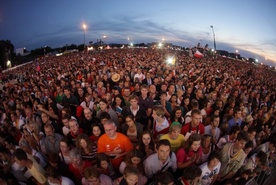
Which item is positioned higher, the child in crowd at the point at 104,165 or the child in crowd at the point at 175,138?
the child in crowd at the point at 175,138

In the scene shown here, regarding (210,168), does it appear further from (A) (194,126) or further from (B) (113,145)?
→ (B) (113,145)

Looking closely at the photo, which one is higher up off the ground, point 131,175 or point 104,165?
point 131,175

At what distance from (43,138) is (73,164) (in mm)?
1589

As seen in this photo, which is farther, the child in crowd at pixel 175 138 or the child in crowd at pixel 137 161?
the child in crowd at pixel 175 138

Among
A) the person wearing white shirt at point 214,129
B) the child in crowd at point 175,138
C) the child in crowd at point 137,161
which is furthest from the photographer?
the person wearing white shirt at point 214,129

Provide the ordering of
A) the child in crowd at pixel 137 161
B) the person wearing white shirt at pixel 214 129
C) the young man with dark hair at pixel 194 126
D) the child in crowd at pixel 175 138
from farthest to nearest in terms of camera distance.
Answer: the person wearing white shirt at pixel 214 129
the young man with dark hair at pixel 194 126
the child in crowd at pixel 175 138
the child in crowd at pixel 137 161

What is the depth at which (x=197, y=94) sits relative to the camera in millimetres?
7680

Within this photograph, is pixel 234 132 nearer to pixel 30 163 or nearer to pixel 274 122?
pixel 274 122

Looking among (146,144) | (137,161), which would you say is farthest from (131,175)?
(146,144)

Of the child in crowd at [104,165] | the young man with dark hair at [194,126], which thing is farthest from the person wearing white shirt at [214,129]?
the child in crowd at [104,165]

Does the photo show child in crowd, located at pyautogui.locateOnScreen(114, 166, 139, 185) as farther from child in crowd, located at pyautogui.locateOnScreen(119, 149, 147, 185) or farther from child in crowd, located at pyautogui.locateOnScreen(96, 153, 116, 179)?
child in crowd, located at pyautogui.locateOnScreen(96, 153, 116, 179)

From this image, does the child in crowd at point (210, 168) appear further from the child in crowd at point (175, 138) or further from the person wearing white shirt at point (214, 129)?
the person wearing white shirt at point (214, 129)

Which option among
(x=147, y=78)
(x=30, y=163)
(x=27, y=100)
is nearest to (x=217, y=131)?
(x=30, y=163)

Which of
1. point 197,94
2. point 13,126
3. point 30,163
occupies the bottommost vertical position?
point 13,126
